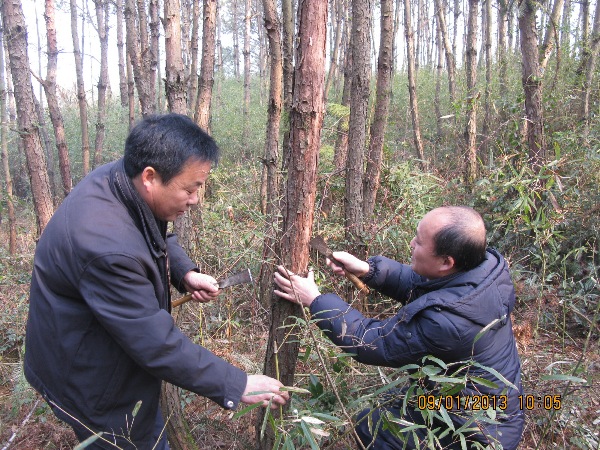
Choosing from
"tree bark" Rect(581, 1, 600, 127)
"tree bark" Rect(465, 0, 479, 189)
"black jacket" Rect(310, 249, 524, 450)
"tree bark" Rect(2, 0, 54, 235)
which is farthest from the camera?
"tree bark" Rect(465, 0, 479, 189)

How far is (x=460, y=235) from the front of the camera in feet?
6.46

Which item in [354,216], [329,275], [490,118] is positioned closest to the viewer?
[329,275]

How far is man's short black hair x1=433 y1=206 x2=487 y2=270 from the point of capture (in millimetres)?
1975

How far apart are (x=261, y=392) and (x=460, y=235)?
1.08 meters

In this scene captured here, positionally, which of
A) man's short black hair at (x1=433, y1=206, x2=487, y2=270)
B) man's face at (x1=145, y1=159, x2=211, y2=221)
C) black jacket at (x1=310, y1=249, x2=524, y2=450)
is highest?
man's face at (x1=145, y1=159, x2=211, y2=221)

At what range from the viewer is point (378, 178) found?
4.78m

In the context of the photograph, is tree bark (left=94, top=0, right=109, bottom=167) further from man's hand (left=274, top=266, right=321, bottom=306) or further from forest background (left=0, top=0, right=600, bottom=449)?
man's hand (left=274, top=266, right=321, bottom=306)

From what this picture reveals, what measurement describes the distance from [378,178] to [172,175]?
3.39 meters

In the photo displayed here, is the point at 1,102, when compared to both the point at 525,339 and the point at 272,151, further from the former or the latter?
the point at 525,339

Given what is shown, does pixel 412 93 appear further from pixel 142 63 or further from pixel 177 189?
pixel 177 189

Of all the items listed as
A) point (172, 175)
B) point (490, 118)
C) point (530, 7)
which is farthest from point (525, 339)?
point (490, 118)

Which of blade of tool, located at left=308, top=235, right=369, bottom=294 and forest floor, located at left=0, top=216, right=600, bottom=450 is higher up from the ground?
blade of tool, located at left=308, top=235, right=369, bottom=294

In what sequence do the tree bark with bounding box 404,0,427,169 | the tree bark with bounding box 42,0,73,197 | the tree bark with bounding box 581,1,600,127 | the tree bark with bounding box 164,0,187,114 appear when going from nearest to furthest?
the tree bark with bounding box 164,0,187,114 < the tree bark with bounding box 581,1,600,127 < the tree bark with bounding box 42,0,73,197 < the tree bark with bounding box 404,0,427,169
